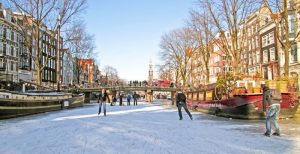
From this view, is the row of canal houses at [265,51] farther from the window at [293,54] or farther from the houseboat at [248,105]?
the houseboat at [248,105]

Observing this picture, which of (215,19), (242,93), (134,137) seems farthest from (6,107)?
(215,19)

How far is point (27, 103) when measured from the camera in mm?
22547

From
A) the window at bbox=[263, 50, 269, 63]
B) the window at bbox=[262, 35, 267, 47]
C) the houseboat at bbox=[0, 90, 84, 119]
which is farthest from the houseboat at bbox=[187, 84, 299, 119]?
the window at bbox=[262, 35, 267, 47]

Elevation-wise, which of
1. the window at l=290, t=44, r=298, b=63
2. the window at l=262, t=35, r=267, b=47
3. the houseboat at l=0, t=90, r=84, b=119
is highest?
the window at l=262, t=35, r=267, b=47

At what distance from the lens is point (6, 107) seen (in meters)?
19.4

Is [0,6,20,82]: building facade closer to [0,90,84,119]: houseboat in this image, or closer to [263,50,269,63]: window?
[0,90,84,119]: houseboat

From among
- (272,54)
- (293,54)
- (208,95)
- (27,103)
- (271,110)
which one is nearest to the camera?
(271,110)

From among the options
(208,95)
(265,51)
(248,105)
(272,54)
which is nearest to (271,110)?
(248,105)

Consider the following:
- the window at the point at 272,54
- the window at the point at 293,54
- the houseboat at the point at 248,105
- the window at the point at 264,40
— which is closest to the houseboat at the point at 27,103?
the houseboat at the point at 248,105

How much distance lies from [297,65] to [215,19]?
19.4 metres

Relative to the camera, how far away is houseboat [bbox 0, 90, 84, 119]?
1933 centimetres

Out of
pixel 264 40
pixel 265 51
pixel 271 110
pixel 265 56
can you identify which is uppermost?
pixel 264 40

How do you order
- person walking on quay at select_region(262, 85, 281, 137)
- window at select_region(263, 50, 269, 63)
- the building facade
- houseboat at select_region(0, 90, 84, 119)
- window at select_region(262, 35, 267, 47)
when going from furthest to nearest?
window at select_region(262, 35, 267, 47)
window at select_region(263, 50, 269, 63)
the building facade
houseboat at select_region(0, 90, 84, 119)
person walking on quay at select_region(262, 85, 281, 137)

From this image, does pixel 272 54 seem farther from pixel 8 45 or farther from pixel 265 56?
pixel 8 45
